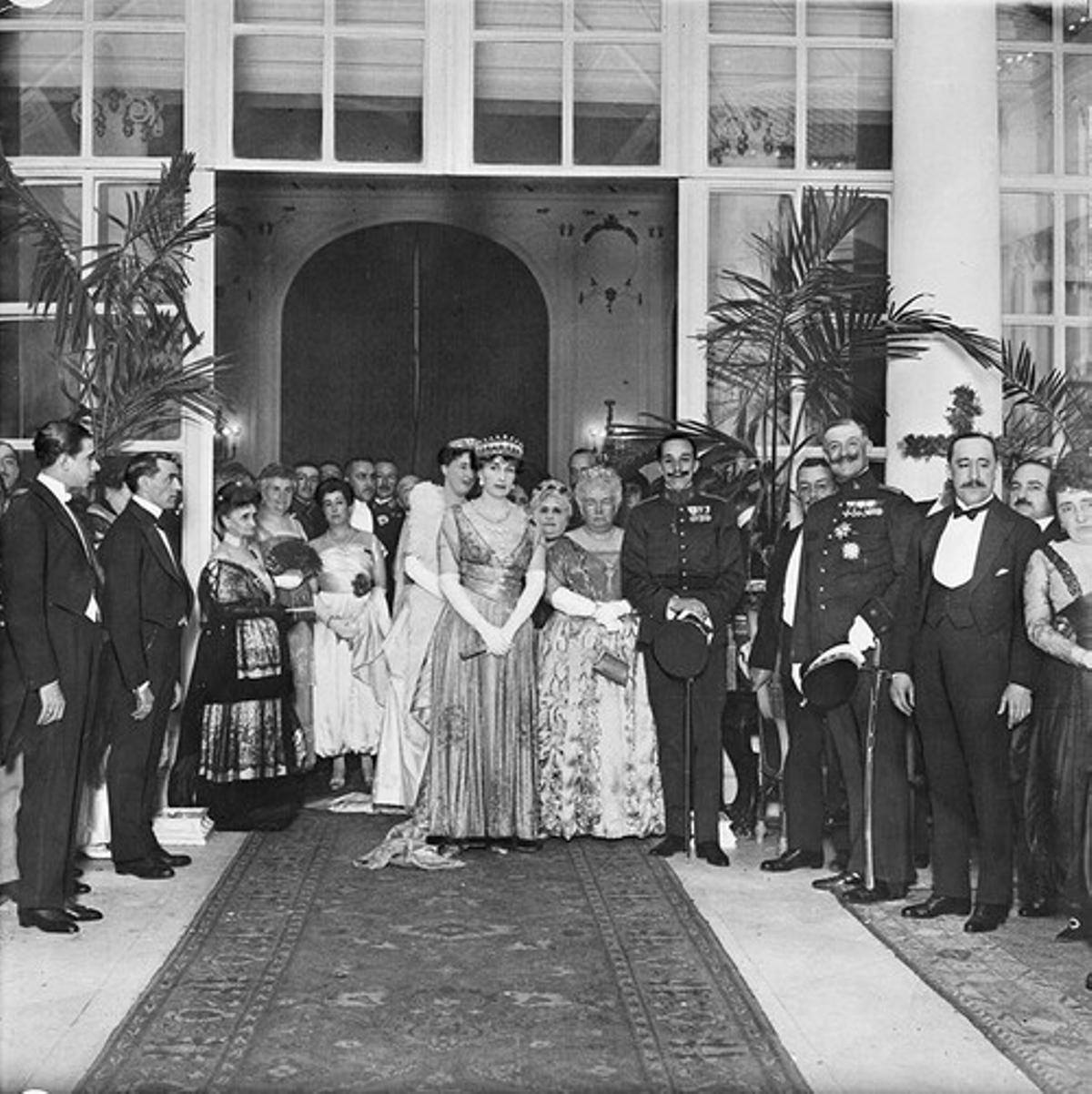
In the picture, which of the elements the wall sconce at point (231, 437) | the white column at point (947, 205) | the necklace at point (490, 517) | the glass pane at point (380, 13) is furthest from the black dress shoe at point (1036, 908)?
the wall sconce at point (231, 437)

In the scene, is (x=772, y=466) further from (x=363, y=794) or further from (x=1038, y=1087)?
(x=1038, y=1087)

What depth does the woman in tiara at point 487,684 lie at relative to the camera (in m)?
6.49

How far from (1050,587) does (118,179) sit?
517 centimetres

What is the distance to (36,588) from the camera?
16.6 ft

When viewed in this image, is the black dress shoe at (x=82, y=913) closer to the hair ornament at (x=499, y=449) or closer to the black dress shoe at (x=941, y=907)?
the hair ornament at (x=499, y=449)

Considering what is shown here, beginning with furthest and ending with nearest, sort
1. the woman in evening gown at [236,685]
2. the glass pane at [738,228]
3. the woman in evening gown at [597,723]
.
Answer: the glass pane at [738,228] < the woman in evening gown at [236,685] < the woman in evening gown at [597,723]

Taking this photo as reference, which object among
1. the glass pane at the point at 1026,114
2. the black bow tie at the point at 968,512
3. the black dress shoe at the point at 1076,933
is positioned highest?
the glass pane at the point at 1026,114

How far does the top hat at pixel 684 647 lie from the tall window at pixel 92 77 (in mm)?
3788

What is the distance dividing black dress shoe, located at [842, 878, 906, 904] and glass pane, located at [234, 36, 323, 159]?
4581mm

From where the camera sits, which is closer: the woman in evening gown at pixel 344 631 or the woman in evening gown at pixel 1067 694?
the woman in evening gown at pixel 1067 694

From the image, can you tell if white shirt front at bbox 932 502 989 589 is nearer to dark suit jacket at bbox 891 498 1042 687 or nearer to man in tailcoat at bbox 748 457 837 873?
dark suit jacket at bbox 891 498 1042 687

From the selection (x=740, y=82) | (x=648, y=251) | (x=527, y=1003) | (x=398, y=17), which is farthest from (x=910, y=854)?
(x=648, y=251)

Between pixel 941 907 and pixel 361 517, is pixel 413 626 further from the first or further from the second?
pixel 941 907

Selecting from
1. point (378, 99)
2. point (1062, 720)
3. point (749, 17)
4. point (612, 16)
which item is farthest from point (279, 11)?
point (1062, 720)
